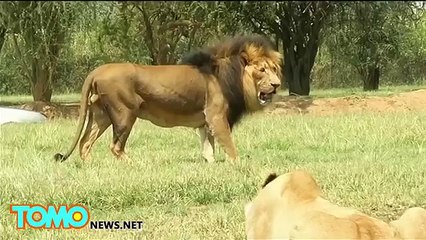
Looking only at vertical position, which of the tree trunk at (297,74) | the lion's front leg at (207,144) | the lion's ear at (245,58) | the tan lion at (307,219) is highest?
the tan lion at (307,219)

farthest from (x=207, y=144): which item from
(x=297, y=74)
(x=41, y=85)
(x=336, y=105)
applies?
(x=297, y=74)

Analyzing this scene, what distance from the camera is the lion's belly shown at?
5852 mm

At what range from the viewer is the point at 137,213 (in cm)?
323

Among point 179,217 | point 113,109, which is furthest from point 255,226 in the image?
point 113,109

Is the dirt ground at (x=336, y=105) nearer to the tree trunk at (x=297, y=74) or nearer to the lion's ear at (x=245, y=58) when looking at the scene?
the tree trunk at (x=297, y=74)

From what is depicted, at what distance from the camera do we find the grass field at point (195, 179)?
3088mm

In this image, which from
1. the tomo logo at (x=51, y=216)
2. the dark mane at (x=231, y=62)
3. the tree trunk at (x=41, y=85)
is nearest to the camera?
the tomo logo at (x=51, y=216)

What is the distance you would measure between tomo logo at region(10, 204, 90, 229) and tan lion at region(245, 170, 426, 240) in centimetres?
122

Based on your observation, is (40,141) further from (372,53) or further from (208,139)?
(372,53)

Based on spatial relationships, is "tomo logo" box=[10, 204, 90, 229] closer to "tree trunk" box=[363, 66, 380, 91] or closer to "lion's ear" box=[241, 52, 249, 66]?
"lion's ear" box=[241, 52, 249, 66]

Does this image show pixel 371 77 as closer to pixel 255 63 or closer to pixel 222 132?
pixel 255 63

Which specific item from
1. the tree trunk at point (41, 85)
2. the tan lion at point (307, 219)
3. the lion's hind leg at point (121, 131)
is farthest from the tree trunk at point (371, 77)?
the tan lion at point (307, 219)

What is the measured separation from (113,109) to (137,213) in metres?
2.49

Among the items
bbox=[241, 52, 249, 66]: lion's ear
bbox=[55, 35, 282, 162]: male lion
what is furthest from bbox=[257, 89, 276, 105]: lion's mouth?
bbox=[241, 52, 249, 66]: lion's ear
